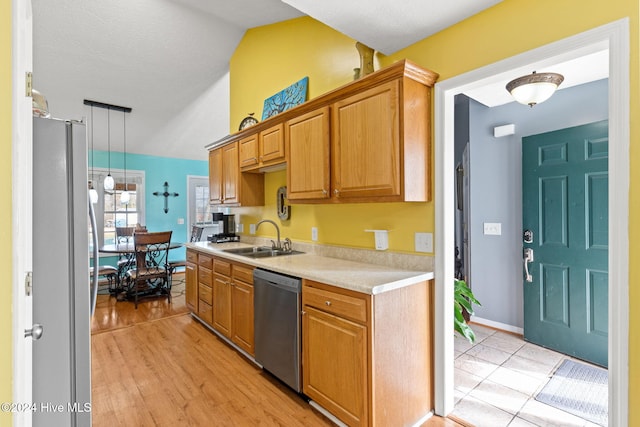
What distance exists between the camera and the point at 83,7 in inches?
122

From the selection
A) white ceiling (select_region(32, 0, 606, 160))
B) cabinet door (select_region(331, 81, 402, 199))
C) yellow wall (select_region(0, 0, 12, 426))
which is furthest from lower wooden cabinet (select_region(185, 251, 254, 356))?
white ceiling (select_region(32, 0, 606, 160))

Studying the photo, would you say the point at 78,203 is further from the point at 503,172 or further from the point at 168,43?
the point at 503,172

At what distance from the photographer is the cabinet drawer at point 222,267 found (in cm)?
291

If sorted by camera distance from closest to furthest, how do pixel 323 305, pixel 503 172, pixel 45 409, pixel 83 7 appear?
pixel 45 409
pixel 323 305
pixel 83 7
pixel 503 172

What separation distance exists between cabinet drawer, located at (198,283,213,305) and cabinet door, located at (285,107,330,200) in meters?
1.49

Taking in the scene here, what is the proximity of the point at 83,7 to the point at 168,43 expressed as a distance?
85 centimetres

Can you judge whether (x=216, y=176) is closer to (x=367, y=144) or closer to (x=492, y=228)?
(x=367, y=144)

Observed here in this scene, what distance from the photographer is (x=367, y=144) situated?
2.02 meters

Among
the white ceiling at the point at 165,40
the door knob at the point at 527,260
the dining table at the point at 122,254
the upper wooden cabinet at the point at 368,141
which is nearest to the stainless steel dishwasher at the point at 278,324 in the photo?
the upper wooden cabinet at the point at 368,141

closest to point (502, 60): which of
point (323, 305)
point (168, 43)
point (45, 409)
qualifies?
point (323, 305)

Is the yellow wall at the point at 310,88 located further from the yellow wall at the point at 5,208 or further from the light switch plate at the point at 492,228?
the yellow wall at the point at 5,208

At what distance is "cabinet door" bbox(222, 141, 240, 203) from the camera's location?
3.55 meters

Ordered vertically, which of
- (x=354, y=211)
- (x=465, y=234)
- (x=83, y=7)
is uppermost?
(x=83, y=7)

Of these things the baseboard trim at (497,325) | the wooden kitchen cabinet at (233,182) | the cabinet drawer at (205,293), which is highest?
the wooden kitchen cabinet at (233,182)
